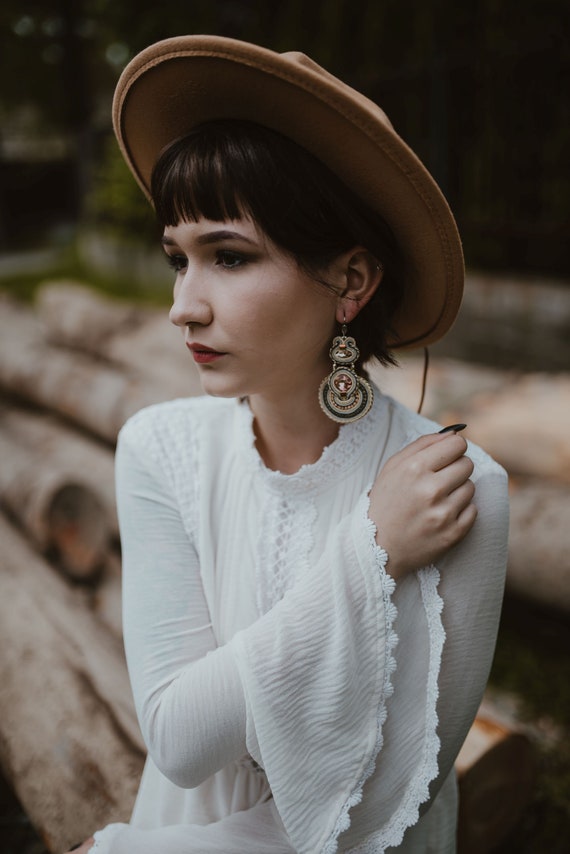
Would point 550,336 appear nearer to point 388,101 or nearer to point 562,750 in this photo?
point 388,101

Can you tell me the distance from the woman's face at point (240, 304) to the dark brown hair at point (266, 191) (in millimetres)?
28

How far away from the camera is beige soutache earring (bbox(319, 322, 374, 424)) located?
1511mm

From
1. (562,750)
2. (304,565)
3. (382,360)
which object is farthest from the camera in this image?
(562,750)

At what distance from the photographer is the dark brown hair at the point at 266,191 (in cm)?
132

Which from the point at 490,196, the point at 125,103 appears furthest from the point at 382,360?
the point at 490,196

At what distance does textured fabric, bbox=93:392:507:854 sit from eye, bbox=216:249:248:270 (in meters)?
0.41

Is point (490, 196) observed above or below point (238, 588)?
above

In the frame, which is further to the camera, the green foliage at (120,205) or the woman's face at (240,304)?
the green foliage at (120,205)

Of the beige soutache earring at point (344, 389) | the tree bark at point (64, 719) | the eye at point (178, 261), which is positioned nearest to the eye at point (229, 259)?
the eye at point (178, 261)

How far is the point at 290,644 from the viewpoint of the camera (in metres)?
1.33

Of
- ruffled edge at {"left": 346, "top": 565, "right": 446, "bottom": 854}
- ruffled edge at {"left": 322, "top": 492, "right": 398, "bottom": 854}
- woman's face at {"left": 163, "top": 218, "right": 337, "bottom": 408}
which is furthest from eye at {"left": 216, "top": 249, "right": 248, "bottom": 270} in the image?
ruffled edge at {"left": 346, "top": 565, "right": 446, "bottom": 854}

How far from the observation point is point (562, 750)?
2.77 meters

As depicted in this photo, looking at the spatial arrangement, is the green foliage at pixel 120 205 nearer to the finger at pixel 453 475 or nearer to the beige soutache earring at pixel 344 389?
the beige soutache earring at pixel 344 389

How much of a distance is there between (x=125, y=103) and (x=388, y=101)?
5.87 meters
